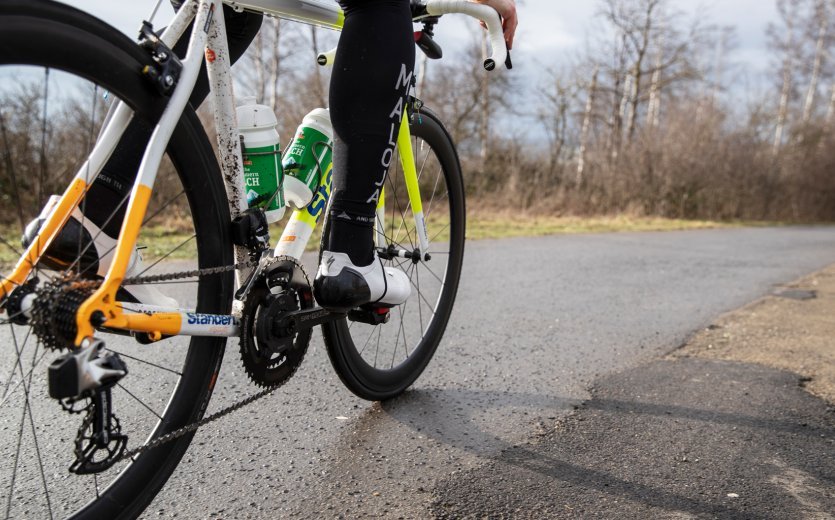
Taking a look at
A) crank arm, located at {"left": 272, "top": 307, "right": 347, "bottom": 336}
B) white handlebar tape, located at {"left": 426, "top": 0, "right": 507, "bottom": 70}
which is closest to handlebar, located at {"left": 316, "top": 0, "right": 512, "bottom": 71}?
white handlebar tape, located at {"left": 426, "top": 0, "right": 507, "bottom": 70}

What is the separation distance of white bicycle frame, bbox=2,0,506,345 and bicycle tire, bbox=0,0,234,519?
49 mm

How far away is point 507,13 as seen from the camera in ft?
6.58

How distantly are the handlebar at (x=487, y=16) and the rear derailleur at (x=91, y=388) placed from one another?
1135mm

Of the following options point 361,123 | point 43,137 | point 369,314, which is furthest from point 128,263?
point 369,314

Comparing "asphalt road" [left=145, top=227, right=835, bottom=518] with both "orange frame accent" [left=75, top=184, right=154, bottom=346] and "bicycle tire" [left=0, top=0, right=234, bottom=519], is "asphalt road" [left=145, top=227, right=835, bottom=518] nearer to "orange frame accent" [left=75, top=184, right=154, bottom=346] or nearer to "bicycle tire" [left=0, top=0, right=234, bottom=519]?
"bicycle tire" [left=0, top=0, right=234, bottom=519]

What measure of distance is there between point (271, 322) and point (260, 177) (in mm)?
388

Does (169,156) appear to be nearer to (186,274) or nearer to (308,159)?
(186,274)

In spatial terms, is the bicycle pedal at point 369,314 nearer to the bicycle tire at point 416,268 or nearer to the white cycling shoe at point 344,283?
the bicycle tire at point 416,268

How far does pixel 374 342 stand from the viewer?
2863 mm

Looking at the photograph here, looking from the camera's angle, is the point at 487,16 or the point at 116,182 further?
the point at 487,16

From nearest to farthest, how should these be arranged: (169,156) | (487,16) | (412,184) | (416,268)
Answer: (169,156) < (487,16) < (412,184) < (416,268)

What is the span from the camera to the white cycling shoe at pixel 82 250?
1306 mm

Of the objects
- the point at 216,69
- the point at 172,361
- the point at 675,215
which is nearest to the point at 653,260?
the point at 172,361

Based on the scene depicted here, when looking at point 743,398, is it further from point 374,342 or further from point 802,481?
point 374,342
